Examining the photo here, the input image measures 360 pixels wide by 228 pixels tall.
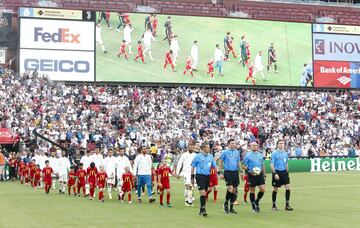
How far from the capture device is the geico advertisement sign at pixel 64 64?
51812mm

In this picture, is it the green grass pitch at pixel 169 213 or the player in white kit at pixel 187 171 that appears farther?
the player in white kit at pixel 187 171

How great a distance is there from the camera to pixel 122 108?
49625 mm

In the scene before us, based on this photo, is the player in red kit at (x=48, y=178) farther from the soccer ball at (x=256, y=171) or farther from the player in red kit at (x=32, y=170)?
the soccer ball at (x=256, y=171)

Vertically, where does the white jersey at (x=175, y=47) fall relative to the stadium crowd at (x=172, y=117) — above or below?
above

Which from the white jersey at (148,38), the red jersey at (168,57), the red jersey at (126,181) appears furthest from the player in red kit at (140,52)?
the red jersey at (126,181)

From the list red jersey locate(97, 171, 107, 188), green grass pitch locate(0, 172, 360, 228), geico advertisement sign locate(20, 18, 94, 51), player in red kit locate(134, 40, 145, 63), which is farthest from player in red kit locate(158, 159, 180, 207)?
player in red kit locate(134, 40, 145, 63)

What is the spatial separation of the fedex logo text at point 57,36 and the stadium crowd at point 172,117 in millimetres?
3788

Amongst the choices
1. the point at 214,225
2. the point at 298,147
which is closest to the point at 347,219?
the point at 214,225

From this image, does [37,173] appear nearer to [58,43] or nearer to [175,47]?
[58,43]

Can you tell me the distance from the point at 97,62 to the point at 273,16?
18.9 metres

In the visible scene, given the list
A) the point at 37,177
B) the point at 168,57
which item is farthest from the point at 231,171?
the point at 168,57

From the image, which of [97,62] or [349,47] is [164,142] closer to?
[97,62]

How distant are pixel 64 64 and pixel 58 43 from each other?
5.94ft

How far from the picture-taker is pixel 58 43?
52.7 metres
